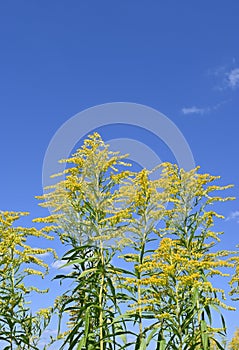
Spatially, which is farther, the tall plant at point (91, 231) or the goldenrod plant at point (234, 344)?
the goldenrod plant at point (234, 344)

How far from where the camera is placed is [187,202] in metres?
6.40

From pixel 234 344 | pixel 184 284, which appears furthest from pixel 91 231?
pixel 234 344

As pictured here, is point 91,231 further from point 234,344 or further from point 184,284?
point 234,344

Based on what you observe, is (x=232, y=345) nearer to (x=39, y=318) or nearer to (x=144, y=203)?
(x=39, y=318)

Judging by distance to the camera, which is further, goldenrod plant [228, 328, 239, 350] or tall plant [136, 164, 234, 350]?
goldenrod plant [228, 328, 239, 350]

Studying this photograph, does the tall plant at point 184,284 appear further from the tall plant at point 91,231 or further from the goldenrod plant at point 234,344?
the goldenrod plant at point 234,344

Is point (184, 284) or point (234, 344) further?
point (234, 344)

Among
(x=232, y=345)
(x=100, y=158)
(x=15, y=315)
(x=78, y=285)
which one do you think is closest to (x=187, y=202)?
(x=100, y=158)

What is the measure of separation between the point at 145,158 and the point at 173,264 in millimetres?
1621

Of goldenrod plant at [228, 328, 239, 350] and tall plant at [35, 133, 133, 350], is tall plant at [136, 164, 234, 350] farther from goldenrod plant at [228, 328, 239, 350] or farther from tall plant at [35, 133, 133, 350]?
goldenrod plant at [228, 328, 239, 350]

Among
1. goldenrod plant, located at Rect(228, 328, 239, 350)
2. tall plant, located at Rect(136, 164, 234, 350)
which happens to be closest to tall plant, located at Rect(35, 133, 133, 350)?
tall plant, located at Rect(136, 164, 234, 350)

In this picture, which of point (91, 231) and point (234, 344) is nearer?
point (91, 231)

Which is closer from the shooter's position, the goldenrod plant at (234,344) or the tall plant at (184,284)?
the tall plant at (184,284)

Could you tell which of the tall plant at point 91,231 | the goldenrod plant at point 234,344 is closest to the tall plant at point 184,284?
the tall plant at point 91,231
